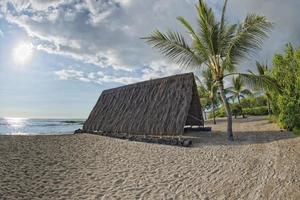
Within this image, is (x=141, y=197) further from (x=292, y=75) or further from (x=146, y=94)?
(x=292, y=75)

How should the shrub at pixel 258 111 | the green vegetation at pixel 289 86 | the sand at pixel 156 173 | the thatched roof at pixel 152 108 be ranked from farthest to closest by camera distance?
the shrub at pixel 258 111, the green vegetation at pixel 289 86, the thatched roof at pixel 152 108, the sand at pixel 156 173

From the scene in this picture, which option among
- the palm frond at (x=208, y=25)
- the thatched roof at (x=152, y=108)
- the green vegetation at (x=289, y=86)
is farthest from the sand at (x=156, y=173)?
the palm frond at (x=208, y=25)

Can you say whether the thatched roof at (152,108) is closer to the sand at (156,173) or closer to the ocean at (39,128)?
the sand at (156,173)

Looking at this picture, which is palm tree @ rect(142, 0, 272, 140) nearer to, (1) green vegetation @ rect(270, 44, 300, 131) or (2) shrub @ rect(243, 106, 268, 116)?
(1) green vegetation @ rect(270, 44, 300, 131)

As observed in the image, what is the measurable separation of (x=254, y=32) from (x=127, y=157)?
6679 millimetres

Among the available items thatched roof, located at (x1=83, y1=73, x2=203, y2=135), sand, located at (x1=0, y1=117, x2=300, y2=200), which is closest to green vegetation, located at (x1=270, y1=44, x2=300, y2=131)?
sand, located at (x1=0, y1=117, x2=300, y2=200)

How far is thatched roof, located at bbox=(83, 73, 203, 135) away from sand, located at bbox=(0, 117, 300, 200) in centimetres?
225

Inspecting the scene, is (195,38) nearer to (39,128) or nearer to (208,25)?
(208,25)

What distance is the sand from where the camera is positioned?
470cm

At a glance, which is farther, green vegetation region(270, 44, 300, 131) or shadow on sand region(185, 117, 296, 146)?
green vegetation region(270, 44, 300, 131)

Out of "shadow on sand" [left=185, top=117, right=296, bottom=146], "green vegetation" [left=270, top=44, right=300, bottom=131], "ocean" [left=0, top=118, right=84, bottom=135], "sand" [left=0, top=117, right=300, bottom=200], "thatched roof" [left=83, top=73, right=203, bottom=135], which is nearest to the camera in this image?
"sand" [left=0, top=117, right=300, bottom=200]

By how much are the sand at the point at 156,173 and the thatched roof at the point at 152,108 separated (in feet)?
7.39

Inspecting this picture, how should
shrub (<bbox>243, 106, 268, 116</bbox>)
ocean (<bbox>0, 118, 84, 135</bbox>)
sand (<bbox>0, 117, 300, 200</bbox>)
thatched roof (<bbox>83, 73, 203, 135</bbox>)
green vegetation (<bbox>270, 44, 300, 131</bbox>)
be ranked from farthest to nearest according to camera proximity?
shrub (<bbox>243, 106, 268, 116</bbox>) < ocean (<bbox>0, 118, 84, 135</bbox>) < green vegetation (<bbox>270, 44, 300, 131</bbox>) < thatched roof (<bbox>83, 73, 203, 135</bbox>) < sand (<bbox>0, 117, 300, 200</bbox>)

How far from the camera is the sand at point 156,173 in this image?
15.4 feet
